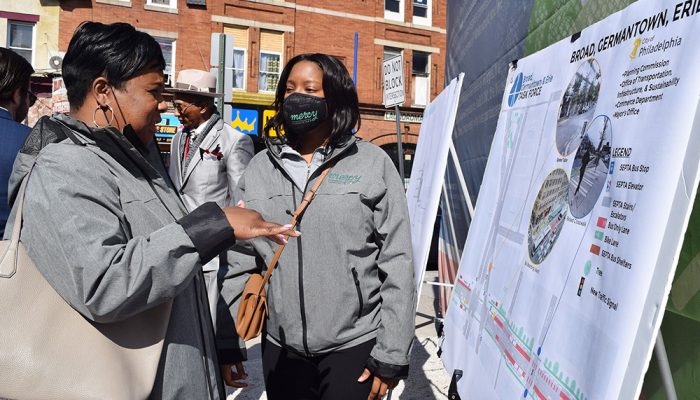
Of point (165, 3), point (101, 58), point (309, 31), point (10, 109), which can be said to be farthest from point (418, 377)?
point (309, 31)

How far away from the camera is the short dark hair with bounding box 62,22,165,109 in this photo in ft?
5.02

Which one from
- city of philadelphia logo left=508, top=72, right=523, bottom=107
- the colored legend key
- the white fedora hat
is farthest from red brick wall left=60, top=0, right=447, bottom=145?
the colored legend key

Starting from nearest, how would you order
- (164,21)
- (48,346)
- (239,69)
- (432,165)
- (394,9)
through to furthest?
1. (48,346)
2. (432,165)
3. (164,21)
4. (239,69)
5. (394,9)

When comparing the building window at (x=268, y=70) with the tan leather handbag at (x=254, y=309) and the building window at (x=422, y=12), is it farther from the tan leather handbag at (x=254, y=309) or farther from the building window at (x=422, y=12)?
the tan leather handbag at (x=254, y=309)

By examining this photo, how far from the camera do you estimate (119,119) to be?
1562mm

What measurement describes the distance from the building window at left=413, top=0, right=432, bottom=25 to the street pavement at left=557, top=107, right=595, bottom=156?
2192 centimetres

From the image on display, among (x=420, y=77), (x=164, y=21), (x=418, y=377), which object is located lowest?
(x=418, y=377)

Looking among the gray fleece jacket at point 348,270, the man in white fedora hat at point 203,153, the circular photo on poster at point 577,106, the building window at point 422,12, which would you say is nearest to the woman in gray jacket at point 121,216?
the gray fleece jacket at point 348,270

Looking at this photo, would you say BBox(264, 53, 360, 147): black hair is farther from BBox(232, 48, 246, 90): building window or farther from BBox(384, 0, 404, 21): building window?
BBox(384, 0, 404, 21): building window

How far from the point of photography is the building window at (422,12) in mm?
22594

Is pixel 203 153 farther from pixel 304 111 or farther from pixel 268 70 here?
pixel 268 70

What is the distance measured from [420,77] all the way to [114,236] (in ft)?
72.1

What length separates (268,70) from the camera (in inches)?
797

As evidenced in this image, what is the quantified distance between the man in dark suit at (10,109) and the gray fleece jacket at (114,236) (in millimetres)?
1093
